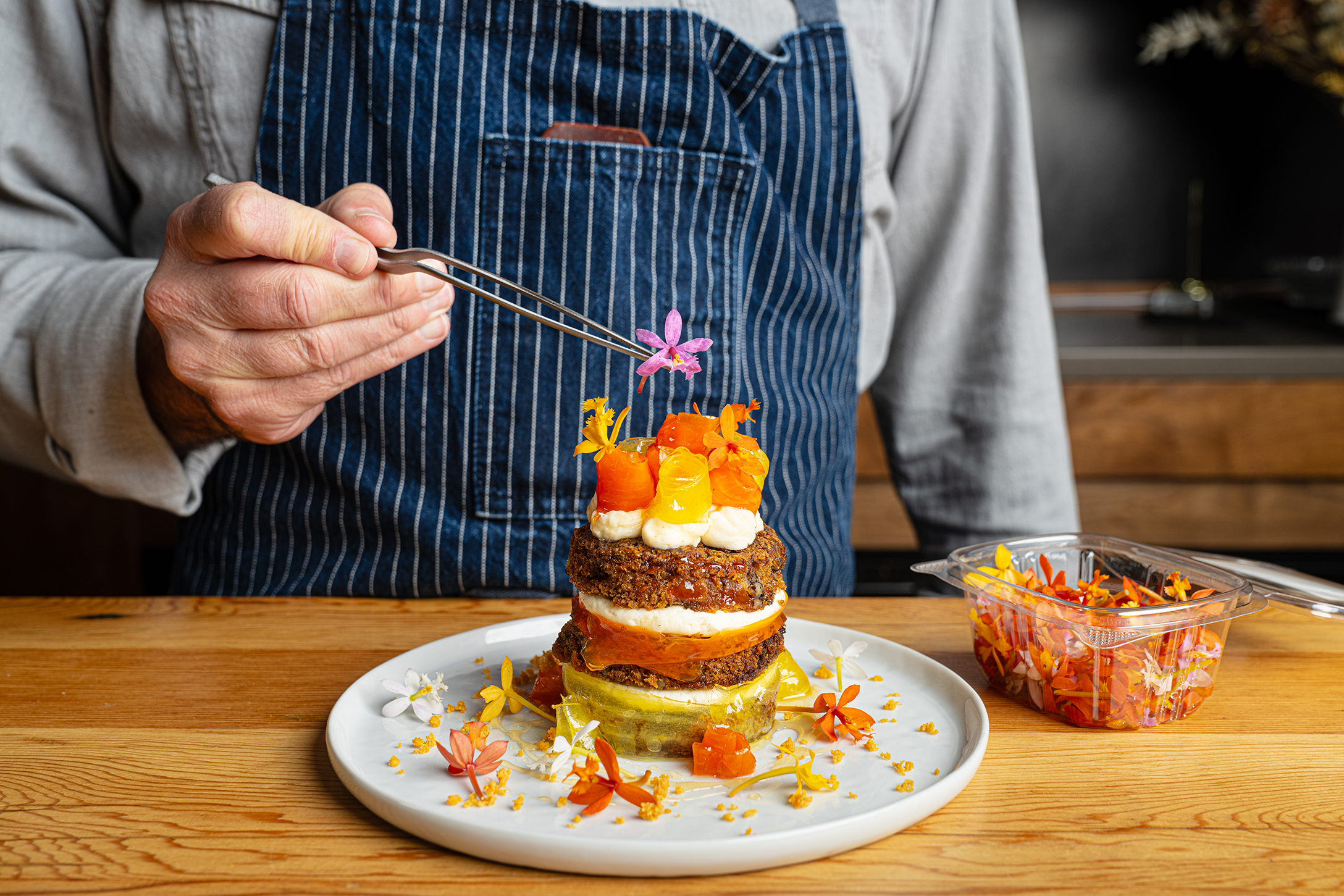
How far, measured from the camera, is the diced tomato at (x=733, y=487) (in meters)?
0.77

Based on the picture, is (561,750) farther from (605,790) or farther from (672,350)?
(672,350)

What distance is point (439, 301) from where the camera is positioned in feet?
2.97

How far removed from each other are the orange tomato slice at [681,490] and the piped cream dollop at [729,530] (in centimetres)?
1

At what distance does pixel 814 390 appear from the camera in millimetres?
1283

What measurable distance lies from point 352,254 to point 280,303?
3.2 inches

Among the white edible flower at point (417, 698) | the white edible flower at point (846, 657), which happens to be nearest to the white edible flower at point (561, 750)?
the white edible flower at point (417, 698)

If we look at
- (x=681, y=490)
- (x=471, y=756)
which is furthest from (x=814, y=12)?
(x=471, y=756)

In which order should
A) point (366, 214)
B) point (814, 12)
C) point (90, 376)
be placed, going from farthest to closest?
point (814, 12) < point (90, 376) < point (366, 214)

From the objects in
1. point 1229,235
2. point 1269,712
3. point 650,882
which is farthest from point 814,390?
point 1229,235

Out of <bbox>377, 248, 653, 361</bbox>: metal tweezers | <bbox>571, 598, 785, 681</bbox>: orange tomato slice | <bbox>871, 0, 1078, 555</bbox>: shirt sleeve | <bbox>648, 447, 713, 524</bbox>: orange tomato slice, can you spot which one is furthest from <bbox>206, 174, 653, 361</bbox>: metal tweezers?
<bbox>871, 0, 1078, 555</bbox>: shirt sleeve

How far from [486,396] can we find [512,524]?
5.6 inches

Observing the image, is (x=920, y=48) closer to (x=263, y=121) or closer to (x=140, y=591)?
(x=263, y=121)

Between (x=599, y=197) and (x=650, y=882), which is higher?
(x=599, y=197)

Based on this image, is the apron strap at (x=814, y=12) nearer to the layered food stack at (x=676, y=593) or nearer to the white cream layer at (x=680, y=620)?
the layered food stack at (x=676, y=593)
